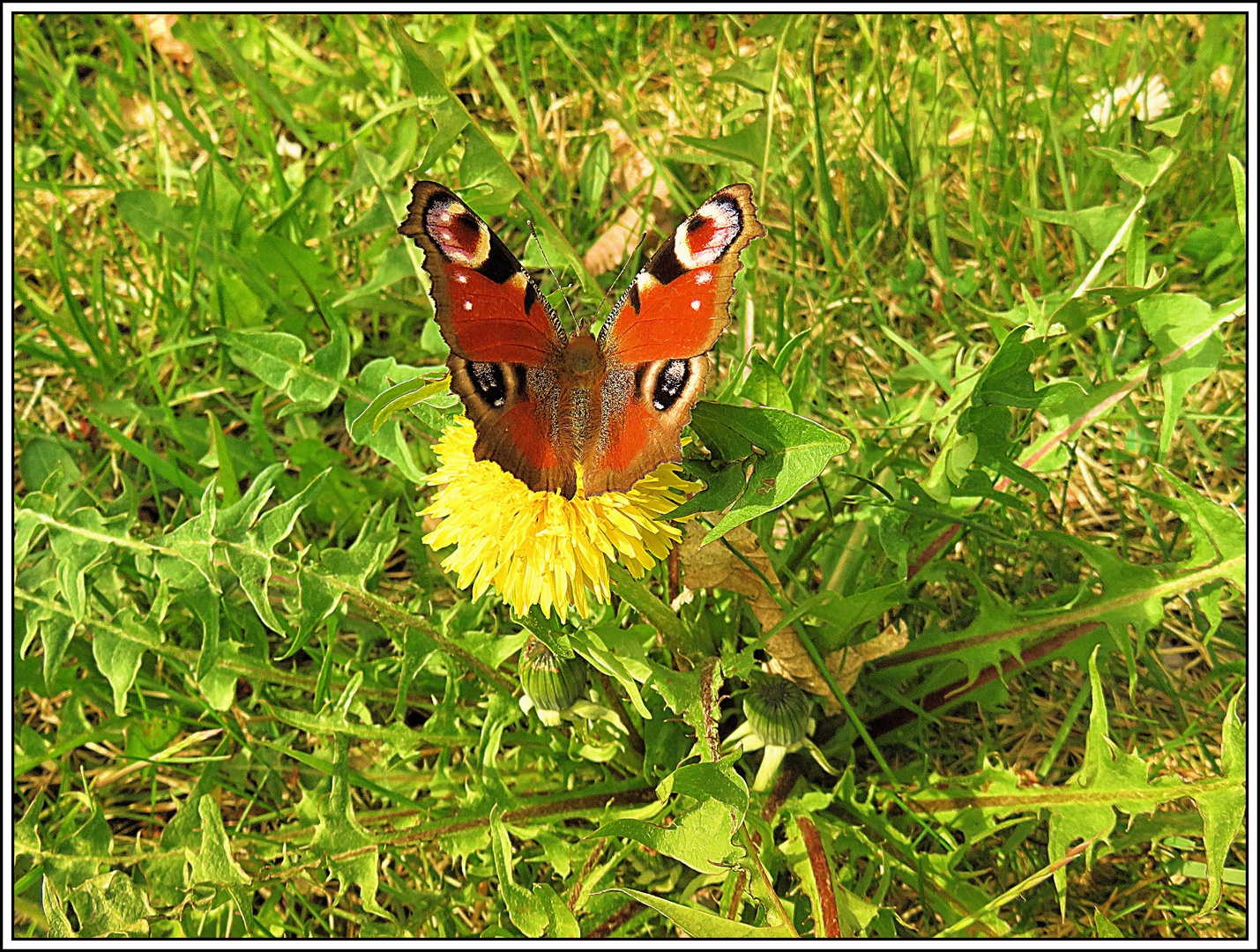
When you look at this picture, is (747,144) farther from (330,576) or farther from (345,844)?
(345,844)

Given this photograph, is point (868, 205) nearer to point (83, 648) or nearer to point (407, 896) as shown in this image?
point (407, 896)

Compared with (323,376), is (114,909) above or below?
below

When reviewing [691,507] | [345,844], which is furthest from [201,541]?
[691,507]

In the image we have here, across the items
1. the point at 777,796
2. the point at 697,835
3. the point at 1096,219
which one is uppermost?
the point at 1096,219

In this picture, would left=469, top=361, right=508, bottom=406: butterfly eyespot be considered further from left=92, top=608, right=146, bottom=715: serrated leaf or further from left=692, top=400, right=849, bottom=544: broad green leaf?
left=92, top=608, right=146, bottom=715: serrated leaf

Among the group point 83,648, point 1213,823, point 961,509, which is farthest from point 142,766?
point 1213,823

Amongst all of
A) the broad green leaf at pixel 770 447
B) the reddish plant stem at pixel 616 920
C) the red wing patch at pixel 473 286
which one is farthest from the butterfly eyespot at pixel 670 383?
the reddish plant stem at pixel 616 920

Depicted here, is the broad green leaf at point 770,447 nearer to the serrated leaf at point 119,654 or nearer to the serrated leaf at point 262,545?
the serrated leaf at point 262,545
